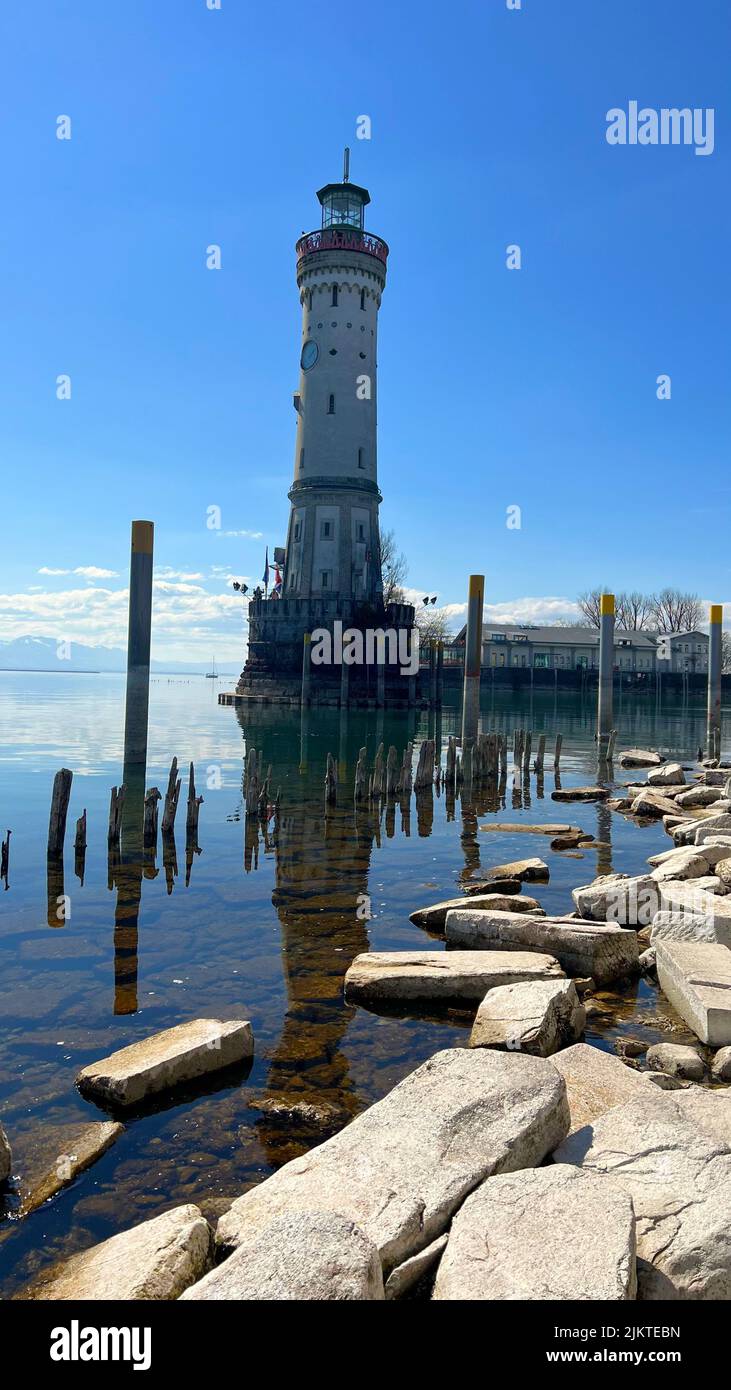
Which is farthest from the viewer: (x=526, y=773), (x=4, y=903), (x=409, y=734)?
(x=409, y=734)

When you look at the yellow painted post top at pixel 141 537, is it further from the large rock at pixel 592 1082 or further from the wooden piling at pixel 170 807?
the large rock at pixel 592 1082

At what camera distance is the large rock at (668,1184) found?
3787mm

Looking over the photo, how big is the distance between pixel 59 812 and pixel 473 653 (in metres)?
14.3

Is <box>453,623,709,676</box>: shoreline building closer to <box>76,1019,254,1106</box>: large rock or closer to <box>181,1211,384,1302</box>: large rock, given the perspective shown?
<box>76,1019,254,1106</box>: large rock

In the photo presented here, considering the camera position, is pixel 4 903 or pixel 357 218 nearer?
pixel 4 903

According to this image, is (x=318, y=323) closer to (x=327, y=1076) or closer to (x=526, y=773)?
(x=526, y=773)

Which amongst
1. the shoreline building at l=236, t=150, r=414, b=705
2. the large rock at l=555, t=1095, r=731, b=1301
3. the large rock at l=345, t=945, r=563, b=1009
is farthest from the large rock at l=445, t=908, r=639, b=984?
the shoreline building at l=236, t=150, r=414, b=705

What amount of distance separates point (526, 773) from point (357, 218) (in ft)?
186

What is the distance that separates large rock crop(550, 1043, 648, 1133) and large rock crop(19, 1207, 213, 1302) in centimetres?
233

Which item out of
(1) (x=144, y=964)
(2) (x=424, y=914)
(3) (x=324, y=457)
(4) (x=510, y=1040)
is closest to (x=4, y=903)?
(1) (x=144, y=964)

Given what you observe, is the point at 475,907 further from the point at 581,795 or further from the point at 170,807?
the point at 581,795

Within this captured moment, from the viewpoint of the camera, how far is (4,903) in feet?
42.9

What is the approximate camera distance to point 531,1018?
704cm

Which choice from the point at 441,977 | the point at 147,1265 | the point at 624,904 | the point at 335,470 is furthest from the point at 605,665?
the point at 335,470
